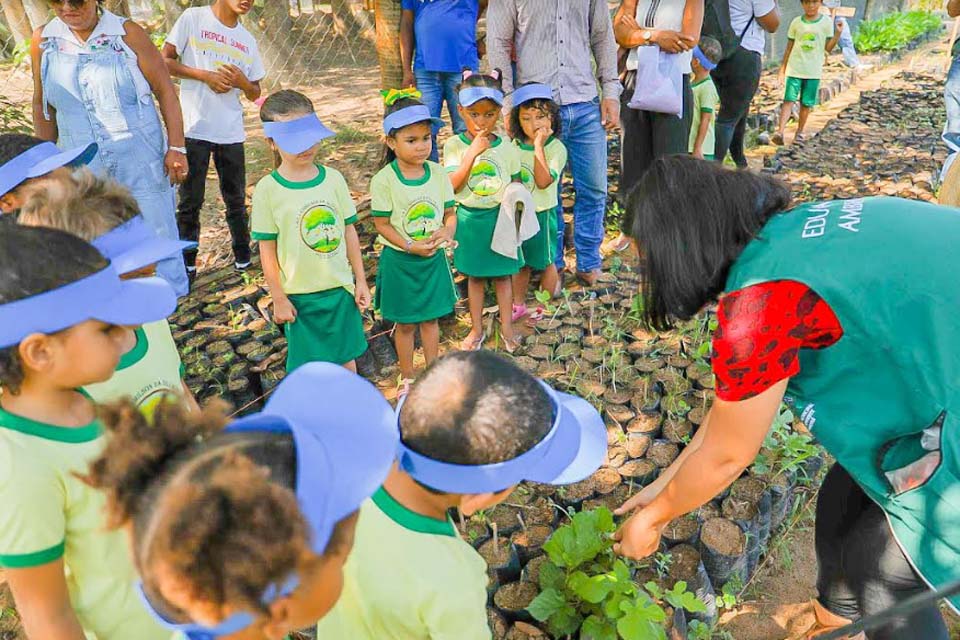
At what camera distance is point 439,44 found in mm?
4094

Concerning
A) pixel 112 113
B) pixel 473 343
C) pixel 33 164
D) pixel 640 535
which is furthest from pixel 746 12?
pixel 33 164

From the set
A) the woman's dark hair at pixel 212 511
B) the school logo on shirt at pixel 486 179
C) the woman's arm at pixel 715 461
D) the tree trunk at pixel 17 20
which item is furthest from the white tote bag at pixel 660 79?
the tree trunk at pixel 17 20

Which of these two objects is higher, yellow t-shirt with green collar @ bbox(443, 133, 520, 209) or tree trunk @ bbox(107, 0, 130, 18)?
tree trunk @ bbox(107, 0, 130, 18)

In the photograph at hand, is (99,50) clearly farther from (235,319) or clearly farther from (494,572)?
(494,572)

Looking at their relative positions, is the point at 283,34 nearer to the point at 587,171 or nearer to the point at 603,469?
the point at 587,171

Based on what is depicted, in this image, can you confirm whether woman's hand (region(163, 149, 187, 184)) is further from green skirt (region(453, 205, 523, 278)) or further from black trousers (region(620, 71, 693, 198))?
black trousers (region(620, 71, 693, 198))

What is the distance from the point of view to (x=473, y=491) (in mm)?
1160

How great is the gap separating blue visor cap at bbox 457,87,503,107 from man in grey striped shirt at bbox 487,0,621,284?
2.17 ft

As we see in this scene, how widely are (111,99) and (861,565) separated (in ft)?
10.9

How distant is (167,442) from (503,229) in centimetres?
250

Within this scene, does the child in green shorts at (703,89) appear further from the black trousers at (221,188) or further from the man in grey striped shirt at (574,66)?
the black trousers at (221,188)

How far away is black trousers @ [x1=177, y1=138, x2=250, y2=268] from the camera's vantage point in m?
3.78

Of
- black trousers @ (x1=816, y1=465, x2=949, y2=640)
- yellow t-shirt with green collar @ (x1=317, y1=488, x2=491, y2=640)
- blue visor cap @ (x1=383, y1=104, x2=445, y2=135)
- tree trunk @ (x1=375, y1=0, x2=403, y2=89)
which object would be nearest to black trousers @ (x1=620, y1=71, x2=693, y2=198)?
tree trunk @ (x1=375, y1=0, x2=403, y2=89)

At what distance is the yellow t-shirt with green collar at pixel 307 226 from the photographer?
8.57 feet
